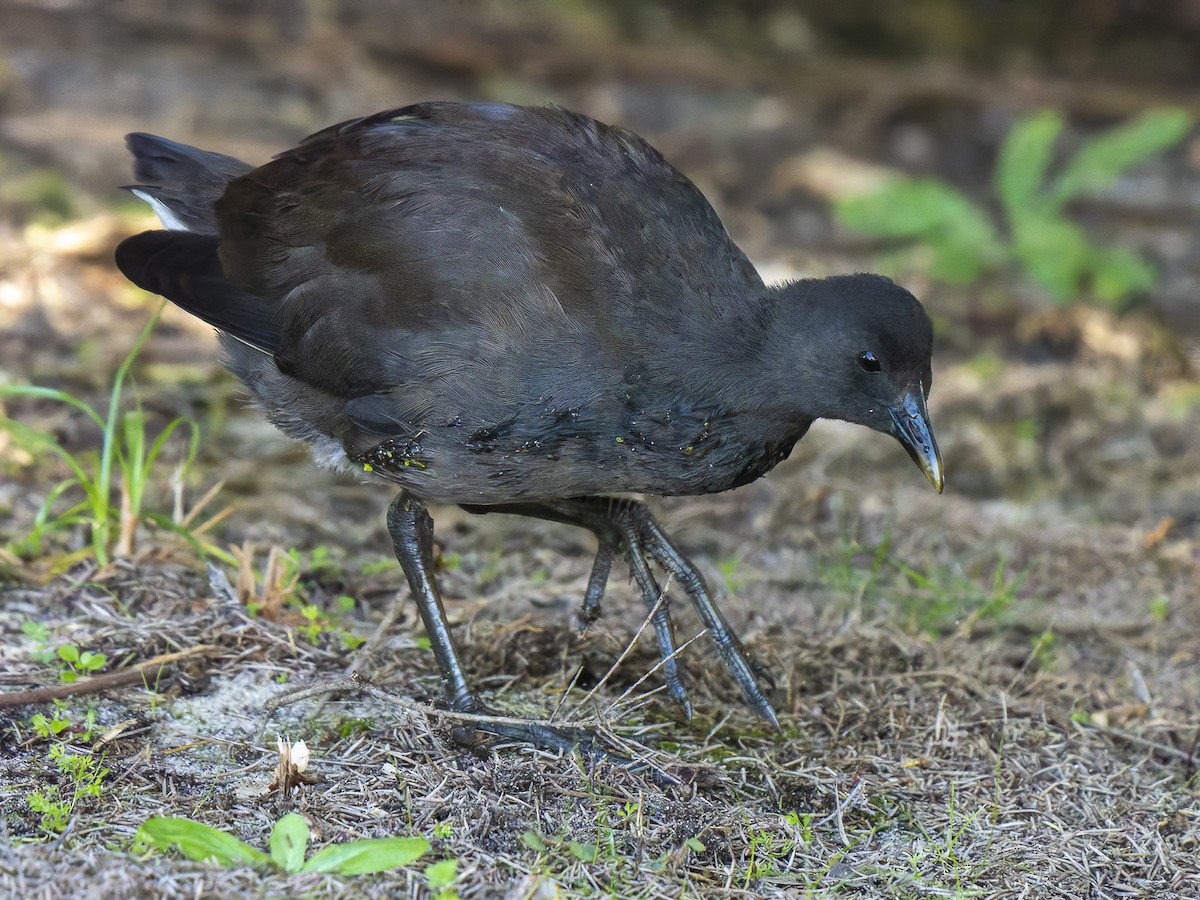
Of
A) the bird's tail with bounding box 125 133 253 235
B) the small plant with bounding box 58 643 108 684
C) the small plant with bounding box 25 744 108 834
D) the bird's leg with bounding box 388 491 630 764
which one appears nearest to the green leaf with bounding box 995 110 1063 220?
the bird's tail with bounding box 125 133 253 235

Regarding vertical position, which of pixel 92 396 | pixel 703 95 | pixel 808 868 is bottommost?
pixel 808 868

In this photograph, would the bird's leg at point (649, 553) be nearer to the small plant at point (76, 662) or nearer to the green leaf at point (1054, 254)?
the small plant at point (76, 662)

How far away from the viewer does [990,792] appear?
349 cm

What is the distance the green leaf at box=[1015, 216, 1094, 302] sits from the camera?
684 centimetres

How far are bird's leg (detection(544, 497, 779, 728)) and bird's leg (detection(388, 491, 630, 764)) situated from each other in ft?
1.38

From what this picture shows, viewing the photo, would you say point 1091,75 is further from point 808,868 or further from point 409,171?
point 808,868

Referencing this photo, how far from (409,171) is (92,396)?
2.41 m

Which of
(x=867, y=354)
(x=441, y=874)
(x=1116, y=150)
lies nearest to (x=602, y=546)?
(x=867, y=354)

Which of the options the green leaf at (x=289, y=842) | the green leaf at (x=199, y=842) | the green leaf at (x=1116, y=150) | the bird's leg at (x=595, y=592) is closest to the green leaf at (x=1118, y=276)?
the green leaf at (x=1116, y=150)

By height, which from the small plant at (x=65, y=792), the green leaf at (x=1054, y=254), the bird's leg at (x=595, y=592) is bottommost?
the small plant at (x=65, y=792)

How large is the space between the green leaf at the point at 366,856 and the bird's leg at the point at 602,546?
3.97 ft

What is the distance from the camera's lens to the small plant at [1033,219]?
684cm

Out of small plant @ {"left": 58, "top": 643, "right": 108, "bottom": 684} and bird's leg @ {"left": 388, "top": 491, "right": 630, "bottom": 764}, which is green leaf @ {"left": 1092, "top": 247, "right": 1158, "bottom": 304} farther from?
small plant @ {"left": 58, "top": 643, "right": 108, "bottom": 684}

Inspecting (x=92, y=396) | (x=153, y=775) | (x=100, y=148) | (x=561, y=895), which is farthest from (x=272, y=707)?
(x=100, y=148)
